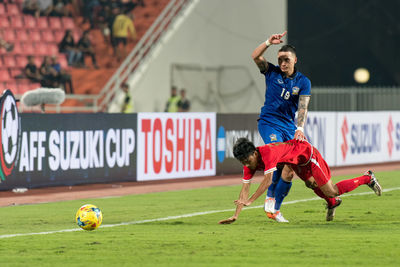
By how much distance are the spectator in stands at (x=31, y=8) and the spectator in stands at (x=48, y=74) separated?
350 cm

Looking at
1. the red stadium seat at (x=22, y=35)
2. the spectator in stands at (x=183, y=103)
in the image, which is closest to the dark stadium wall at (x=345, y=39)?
the spectator in stands at (x=183, y=103)

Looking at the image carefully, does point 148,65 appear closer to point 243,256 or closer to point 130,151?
point 130,151

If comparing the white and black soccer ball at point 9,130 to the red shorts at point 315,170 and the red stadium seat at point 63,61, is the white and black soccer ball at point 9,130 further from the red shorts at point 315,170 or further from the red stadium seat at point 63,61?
the red stadium seat at point 63,61

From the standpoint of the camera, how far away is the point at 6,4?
1187 inches

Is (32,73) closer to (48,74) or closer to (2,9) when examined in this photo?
(48,74)

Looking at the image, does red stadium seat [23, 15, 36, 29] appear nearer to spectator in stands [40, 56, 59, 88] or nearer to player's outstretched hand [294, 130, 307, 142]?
spectator in stands [40, 56, 59, 88]

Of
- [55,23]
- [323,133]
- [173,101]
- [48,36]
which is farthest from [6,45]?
[323,133]

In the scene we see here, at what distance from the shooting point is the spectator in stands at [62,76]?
27.4 m

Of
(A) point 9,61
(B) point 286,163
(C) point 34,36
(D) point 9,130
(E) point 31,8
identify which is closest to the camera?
(B) point 286,163

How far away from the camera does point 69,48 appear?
29.7 meters

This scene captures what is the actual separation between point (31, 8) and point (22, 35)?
1.22 meters

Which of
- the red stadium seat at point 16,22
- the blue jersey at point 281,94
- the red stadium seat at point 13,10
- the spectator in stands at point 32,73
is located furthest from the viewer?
the red stadium seat at point 13,10

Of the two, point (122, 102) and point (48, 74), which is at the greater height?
point (48, 74)

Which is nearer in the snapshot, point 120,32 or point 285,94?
point 285,94
